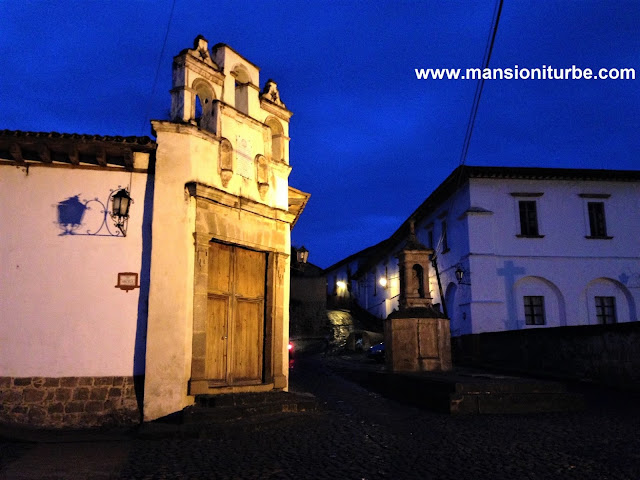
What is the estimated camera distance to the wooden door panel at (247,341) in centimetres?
954

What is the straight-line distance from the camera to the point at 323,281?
3566cm

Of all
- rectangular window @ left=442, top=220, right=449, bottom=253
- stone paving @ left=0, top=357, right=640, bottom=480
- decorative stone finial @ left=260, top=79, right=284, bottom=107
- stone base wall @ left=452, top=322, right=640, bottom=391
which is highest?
decorative stone finial @ left=260, top=79, right=284, bottom=107

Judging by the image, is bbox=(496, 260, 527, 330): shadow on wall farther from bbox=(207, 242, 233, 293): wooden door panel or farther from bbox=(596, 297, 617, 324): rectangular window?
bbox=(207, 242, 233, 293): wooden door panel

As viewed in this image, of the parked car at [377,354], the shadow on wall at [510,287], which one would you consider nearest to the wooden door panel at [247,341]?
the parked car at [377,354]

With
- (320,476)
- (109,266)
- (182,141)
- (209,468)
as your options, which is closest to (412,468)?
(320,476)

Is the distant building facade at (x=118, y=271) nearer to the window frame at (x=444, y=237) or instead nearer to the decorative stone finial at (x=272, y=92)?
the decorative stone finial at (x=272, y=92)

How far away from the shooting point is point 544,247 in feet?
73.4

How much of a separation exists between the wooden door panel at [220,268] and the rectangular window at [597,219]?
19752 mm

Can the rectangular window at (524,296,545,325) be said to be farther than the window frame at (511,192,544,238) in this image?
No

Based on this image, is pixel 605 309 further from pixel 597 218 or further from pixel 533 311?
pixel 597 218

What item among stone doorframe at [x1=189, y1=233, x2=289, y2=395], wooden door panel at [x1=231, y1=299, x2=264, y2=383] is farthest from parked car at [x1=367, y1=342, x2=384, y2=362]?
wooden door panel at [x1=231, y1=299, x2=264, y2=383]

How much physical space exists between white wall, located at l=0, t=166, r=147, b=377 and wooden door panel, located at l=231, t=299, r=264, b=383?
6.94ft

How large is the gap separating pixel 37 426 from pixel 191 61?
22.3 feet

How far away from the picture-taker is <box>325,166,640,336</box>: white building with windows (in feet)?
71.4
